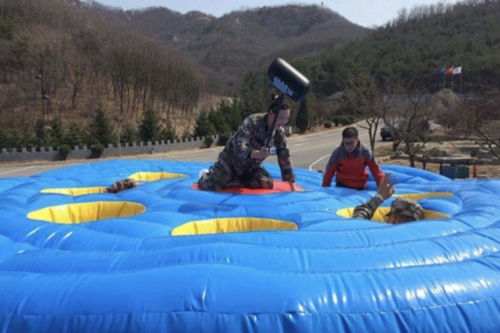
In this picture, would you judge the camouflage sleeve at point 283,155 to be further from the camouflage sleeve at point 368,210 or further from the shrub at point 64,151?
the shrub at point 64,151

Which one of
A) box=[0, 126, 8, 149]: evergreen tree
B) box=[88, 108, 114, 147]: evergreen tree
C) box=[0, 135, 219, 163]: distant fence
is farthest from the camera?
box=[88, 108, 114, 147]: evergreen tree

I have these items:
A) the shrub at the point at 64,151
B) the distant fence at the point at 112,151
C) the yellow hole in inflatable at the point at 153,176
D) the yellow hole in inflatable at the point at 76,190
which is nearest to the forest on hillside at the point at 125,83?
the distant fence at the point at 112,151

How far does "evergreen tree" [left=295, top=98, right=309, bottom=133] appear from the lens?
115 ft

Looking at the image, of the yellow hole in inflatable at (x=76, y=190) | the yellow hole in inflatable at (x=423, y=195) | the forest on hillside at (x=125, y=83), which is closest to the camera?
the yellow hole in inflatable at (x=423, y=195)

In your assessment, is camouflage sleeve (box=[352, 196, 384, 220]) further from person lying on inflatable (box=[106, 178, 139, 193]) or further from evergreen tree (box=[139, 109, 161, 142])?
evergreen tree (box=[139, 109, 161, 142])

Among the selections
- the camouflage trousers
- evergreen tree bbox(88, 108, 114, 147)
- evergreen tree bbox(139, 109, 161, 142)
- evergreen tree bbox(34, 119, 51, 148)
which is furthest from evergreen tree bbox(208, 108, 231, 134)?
the camouflage trousers

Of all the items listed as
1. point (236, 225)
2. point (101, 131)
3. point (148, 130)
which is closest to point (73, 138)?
point (101, 131)

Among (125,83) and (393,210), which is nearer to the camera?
(393,210)

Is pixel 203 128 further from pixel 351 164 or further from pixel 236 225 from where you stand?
pixel 236 225

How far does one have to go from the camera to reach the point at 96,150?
22.7 metres

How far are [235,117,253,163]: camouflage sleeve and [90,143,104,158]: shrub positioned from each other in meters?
19.3

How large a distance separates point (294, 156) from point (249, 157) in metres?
17.7

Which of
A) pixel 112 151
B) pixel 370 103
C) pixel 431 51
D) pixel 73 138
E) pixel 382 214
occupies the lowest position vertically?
pixel 112 151

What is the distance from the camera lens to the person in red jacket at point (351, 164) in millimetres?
5316
